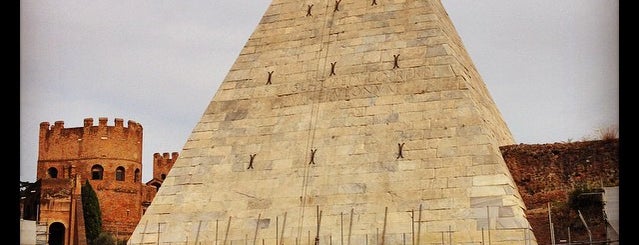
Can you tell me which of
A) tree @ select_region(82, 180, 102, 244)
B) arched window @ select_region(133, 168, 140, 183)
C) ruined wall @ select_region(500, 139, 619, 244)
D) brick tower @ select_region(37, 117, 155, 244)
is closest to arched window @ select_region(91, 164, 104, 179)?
brick tower @ select_region(37, 117, 155, 244)

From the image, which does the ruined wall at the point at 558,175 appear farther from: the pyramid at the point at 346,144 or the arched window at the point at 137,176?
the arched window at the point at 137,176

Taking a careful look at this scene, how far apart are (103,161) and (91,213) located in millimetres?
6085

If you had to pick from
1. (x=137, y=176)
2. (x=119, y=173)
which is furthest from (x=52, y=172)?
(x=137, y=176)

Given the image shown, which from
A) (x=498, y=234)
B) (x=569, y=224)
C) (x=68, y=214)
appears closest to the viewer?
(x=498, y=234)

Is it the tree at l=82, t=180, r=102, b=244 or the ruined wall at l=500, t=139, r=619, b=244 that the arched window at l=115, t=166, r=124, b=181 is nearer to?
the tree at l=82, t=180, r=102, b=244

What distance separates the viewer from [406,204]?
16031mm

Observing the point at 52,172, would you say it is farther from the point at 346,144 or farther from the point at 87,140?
the point at 346,144

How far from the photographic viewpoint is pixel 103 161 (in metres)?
47.0

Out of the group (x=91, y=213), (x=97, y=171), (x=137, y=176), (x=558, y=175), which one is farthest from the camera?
(x=137, y=176)

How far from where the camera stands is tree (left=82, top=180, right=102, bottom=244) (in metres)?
40.6

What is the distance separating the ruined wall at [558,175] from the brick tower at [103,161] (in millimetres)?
31362
